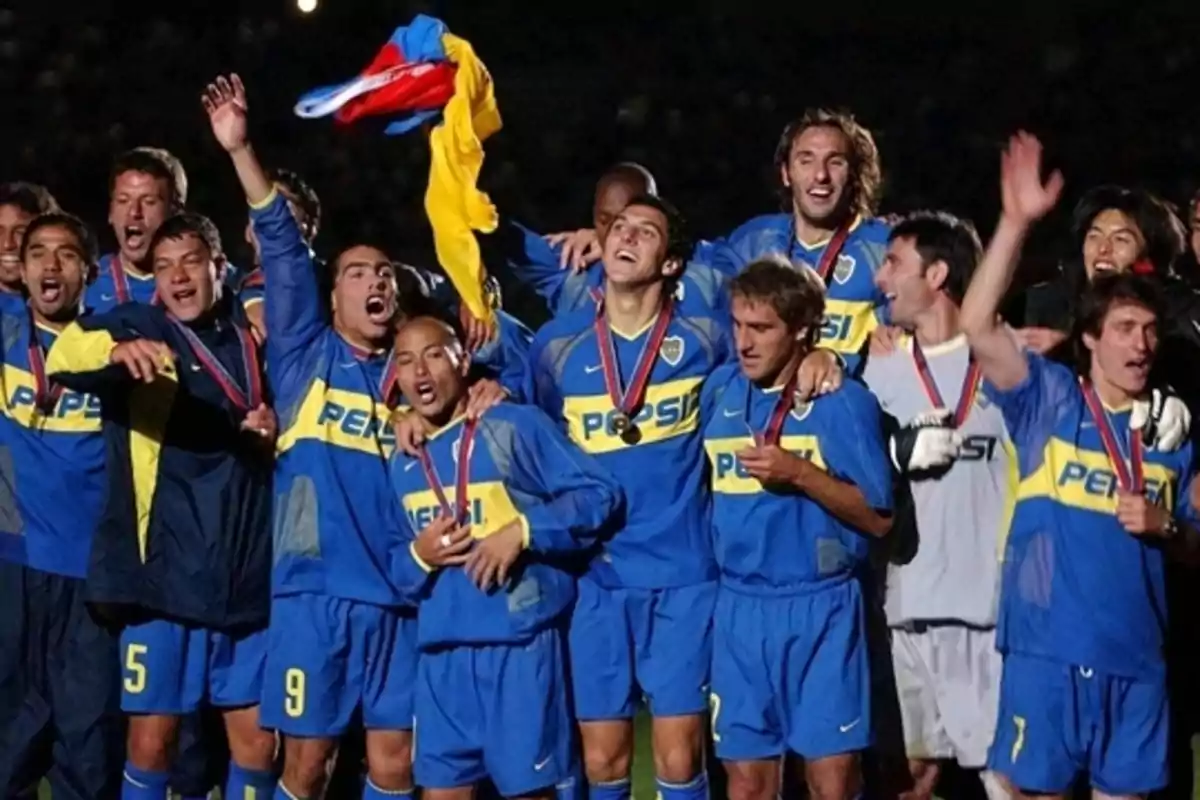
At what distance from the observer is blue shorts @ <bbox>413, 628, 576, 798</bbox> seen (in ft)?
A: 14.2

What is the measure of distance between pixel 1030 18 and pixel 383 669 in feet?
28.0

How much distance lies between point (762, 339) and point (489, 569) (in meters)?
0.84

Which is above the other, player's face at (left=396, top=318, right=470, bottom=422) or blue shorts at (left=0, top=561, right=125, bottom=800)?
player's face at (left=396, top=318, right=470, bottom=422)

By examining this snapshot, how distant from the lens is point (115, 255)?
5.18m

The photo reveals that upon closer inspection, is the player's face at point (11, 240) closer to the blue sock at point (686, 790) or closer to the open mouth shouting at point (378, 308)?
the open mouth shouting at point (378, 308)

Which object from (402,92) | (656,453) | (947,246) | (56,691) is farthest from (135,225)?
(947,246)

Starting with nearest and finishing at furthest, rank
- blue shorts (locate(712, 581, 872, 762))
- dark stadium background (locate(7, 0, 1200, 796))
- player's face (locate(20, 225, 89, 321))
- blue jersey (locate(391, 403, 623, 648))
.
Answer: blue shorts (locate(712, 581, 872, 762))
blue jersey (locate(391, 403, 623, 648))
player's face (locate(20, 225, 89, 321))
dark stadium background (locate(7, 0, 1200, 796))

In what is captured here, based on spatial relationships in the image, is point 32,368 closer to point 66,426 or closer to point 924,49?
point 66,426

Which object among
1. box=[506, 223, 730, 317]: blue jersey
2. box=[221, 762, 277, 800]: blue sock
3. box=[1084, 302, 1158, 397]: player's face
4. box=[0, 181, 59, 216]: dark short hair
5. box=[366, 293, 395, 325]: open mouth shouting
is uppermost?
box=[0, 181, 59, 216]: dark short hair

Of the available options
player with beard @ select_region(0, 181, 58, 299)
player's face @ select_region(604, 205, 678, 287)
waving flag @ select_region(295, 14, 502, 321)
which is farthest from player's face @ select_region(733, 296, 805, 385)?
player with beard @ select_region(0, 181, 58, 299)

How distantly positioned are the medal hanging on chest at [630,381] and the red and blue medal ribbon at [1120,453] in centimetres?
105

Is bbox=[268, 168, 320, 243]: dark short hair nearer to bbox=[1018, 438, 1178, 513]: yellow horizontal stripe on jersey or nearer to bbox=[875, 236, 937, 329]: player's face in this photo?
bbox=[875, 236, 937, 329]: player's face

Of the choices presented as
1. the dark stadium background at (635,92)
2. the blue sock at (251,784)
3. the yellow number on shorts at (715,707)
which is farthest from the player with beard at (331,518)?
the dark stadium background at (635,92)

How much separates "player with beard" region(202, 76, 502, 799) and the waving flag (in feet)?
1.05
